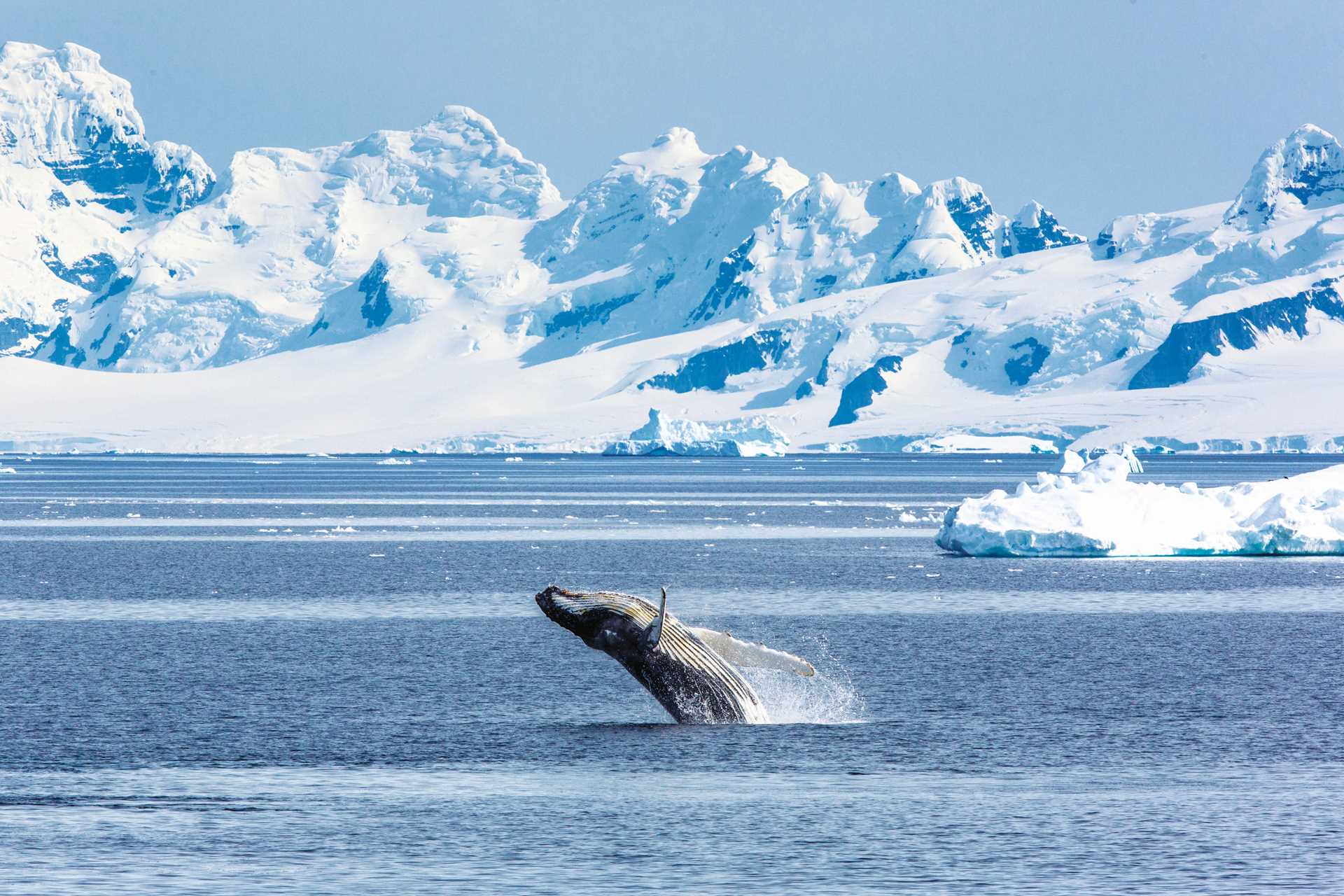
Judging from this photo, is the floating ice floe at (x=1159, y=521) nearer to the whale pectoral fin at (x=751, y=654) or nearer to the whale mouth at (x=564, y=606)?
the whale pectoral fin at (x=751, y=654)

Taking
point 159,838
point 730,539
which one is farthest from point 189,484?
point 159,838

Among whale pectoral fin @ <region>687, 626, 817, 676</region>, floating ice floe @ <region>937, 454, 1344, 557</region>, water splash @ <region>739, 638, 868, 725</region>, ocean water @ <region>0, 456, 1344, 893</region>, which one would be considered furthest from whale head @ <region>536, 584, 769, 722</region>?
floating ice floe @ <region>937, 454, 1344, 557</region>

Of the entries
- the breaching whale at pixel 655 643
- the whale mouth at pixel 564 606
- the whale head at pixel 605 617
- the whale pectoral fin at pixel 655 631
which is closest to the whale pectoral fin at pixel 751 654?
the breaching whale at pixel 655 643

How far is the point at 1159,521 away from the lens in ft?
238

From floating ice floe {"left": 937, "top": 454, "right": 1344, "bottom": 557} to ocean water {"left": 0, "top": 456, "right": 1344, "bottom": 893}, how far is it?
16.0 ft

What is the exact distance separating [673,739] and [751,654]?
3112 mm

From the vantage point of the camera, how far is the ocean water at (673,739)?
2173 cm

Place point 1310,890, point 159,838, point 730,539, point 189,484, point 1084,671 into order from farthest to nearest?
point 189,484
point 730,539
point 1084,671
point 159,838
point 1310,890

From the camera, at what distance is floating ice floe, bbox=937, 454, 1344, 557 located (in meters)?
71.7

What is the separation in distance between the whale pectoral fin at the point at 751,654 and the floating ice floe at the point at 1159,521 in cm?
4608

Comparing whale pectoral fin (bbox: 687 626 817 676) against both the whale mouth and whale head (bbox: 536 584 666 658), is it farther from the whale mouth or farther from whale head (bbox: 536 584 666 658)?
the whale mouth

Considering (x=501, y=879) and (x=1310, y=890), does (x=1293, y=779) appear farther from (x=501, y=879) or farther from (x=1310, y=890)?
(x=501, y=879)

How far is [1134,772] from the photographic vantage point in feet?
88.8

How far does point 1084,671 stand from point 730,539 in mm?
50382
